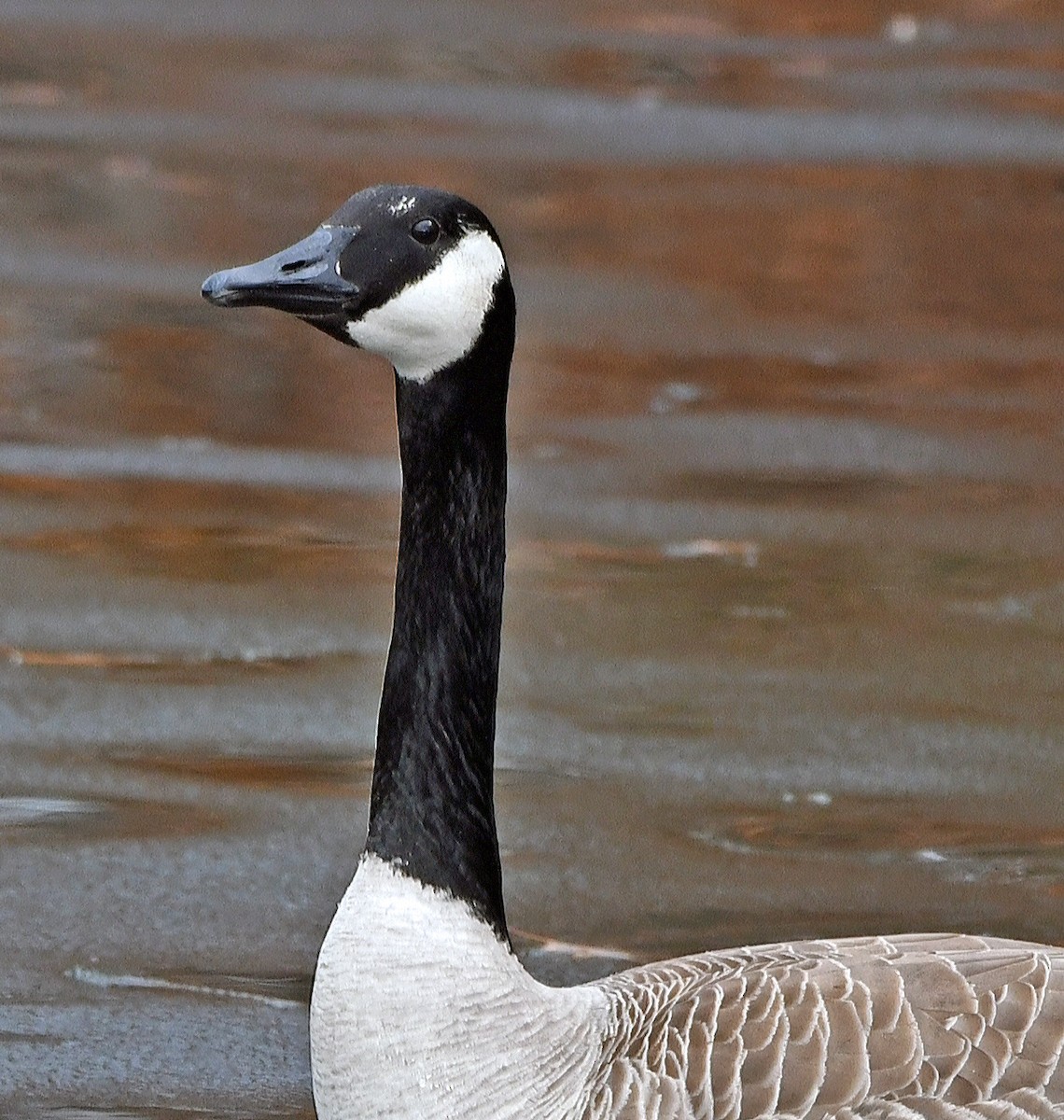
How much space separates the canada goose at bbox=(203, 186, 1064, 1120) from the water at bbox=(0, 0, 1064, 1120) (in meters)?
0.88

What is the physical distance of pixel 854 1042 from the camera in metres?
3.70

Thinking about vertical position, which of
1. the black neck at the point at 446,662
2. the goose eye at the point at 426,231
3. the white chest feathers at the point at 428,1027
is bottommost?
the white chest feathers at the point at 428,1027

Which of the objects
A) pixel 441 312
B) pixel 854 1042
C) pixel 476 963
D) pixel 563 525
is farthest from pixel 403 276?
pixel 563 525

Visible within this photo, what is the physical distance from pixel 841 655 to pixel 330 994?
354cm

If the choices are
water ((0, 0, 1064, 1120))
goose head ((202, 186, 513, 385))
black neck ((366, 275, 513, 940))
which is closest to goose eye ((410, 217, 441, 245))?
goose head ((202, 186, 513, 385))

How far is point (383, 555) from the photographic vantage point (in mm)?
7824

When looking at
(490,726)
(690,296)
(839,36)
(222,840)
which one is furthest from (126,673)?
(839,36)

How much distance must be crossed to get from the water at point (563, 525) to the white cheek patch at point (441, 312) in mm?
1678

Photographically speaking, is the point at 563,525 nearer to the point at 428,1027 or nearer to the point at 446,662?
the point at 446,662

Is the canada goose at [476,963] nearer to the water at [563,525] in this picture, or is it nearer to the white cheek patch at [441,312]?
the white cheek patch at [441,312]

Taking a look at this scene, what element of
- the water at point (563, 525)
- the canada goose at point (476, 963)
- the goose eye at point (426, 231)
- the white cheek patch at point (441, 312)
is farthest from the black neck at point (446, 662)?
the water at point (563, 525)

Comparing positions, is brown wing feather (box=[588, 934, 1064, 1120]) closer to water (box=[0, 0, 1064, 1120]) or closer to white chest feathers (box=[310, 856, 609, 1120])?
white chest feathers (box=[310, 856, 609, 1120])

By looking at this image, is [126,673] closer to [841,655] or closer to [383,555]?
[383,555]

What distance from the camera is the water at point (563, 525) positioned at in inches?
218
